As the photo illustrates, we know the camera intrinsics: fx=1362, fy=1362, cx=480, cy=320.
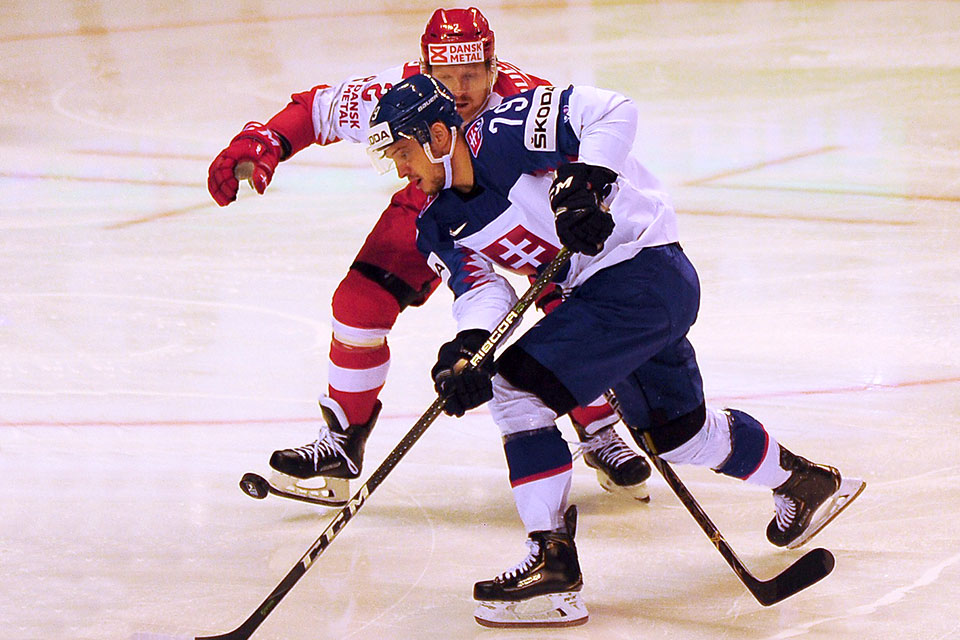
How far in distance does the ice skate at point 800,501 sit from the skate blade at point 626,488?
36 centimetres

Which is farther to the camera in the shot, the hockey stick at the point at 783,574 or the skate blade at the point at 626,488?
the skate blade at the point at 626,488

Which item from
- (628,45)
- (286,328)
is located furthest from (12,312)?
(628,45)

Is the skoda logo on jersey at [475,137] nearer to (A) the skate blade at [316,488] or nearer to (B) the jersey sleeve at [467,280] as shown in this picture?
(B) the jersey sleeve at [467,280]

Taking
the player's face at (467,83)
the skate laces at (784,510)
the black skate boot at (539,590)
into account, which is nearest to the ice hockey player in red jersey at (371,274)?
the player's face at (467,83)

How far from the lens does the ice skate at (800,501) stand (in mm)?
2695

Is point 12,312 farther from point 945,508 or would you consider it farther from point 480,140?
point 945,508

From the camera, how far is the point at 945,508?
9.27 ft

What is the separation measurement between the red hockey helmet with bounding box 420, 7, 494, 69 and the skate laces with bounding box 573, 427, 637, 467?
0.89 meters

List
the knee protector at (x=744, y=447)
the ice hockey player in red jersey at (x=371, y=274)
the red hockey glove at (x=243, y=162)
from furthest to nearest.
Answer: the ice hockey player in red jersey at (x=371, y=274)
the red hockey glove at (x=243, y=162)
the knee protector at (x=744, y=447)

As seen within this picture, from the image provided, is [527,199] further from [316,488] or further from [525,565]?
[316,488]

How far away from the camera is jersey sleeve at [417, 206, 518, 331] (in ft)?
8.09

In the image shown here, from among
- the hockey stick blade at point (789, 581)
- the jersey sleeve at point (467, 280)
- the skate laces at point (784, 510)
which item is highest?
the jersey sleeve at point (467, 280)

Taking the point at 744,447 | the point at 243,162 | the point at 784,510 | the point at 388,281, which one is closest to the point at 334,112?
the point at 243,162

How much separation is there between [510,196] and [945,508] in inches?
45.2
